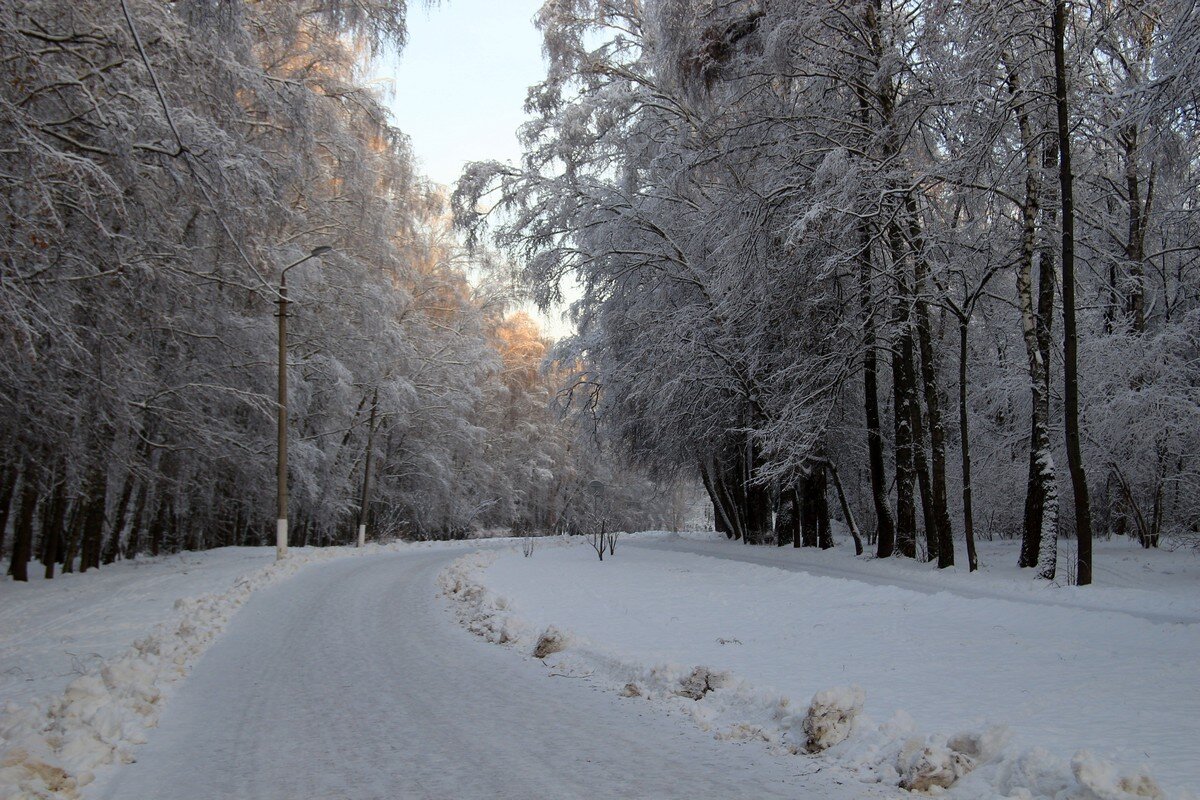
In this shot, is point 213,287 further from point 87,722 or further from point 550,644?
point 87,722

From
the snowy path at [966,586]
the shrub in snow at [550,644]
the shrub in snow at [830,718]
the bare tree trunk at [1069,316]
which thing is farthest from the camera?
the bare tree trunk at [1069,316]

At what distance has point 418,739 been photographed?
5.29 metres

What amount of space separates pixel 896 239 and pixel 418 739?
15.6 meters

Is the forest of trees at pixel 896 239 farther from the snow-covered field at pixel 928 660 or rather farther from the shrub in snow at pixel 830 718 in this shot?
the shrub in snow at pixel 830 718

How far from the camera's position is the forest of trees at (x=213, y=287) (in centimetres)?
910

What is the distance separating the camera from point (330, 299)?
2517cm

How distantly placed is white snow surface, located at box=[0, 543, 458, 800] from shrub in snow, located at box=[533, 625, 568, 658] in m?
3.30

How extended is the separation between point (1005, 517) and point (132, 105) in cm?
2525

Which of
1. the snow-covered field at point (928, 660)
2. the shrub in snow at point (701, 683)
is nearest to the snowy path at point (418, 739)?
the shrub in snow at point (701, 683)

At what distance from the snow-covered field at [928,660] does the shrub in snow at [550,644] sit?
0.17ft

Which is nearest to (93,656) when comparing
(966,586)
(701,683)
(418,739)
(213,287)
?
(418,739)

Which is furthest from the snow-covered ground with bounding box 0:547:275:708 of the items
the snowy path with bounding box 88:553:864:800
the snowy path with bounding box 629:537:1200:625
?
the snowy path with bounding box 629:537:1200:625

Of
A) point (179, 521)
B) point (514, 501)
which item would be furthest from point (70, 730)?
point (514, 501)

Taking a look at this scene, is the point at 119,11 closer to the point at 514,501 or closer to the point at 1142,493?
the point at 1142,493
